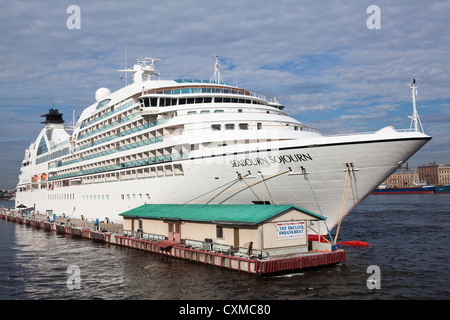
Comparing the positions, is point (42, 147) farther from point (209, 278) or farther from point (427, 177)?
point (427, 177)

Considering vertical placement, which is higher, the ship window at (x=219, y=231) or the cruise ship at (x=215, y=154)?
the cruise ship at (x=215, y=154)

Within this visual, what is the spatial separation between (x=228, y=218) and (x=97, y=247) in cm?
1636

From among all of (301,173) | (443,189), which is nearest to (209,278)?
(301,173)

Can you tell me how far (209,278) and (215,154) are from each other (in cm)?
891

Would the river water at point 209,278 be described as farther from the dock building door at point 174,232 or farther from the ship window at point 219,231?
the ship window at point 219,231

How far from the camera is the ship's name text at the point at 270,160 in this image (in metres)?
23.1

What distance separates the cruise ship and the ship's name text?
0.06 meters

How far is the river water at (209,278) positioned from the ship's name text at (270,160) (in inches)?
257

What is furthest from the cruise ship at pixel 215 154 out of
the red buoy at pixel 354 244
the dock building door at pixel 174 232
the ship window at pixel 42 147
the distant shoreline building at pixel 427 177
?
the distant shoreline building at pixel 427 177

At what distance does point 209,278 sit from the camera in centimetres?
2094

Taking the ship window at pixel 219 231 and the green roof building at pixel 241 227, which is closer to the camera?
the green roof building at pixel 241 227

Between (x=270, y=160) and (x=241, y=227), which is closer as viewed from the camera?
(x=241, y=227)

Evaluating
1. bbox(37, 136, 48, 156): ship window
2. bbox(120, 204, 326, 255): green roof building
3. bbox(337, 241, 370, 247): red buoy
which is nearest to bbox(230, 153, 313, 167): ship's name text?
bbox(120, 204, 326, 255): green roof building
